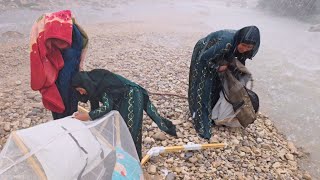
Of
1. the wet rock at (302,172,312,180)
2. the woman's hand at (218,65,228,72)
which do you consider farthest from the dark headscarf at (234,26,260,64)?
the wet rock at (302,172,312,180)

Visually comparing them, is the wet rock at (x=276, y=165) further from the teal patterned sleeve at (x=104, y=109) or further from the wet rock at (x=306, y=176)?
the teal patterned sleeve at (x=104, y=109)

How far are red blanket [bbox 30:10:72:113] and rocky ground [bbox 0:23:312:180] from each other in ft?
3.73

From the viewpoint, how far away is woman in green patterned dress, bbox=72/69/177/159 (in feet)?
9.20

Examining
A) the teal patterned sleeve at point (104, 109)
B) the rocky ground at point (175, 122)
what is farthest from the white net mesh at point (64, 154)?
the rocky ground at point (175, 122)

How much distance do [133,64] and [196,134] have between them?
2.83 metres

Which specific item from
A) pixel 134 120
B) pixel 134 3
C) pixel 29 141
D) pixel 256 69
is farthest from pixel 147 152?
pixel 134 3

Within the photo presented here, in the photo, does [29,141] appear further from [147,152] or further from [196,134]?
[196,134]

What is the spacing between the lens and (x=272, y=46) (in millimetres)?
10352

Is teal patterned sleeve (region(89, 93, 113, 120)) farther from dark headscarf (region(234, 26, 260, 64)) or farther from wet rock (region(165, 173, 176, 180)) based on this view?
dark headscarf (region(234, 26, 260, 64))

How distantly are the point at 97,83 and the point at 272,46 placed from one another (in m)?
8.54

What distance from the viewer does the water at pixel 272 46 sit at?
19.3 feet

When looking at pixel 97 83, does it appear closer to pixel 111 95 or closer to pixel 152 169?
pixel 111 95

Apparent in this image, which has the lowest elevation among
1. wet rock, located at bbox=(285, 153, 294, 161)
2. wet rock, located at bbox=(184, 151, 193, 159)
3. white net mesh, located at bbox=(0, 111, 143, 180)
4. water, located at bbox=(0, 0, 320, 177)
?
water, located at bbox=(0, 0, 320, 177)

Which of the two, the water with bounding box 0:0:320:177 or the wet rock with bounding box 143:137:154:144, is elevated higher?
the wet rock with bounding box 143:137:154:144
